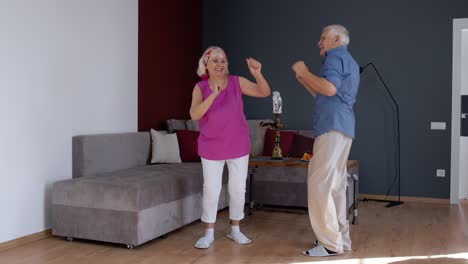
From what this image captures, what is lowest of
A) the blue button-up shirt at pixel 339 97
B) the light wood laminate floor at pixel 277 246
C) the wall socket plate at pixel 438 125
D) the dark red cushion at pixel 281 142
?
the light wood laminate floor at pixel 277 246

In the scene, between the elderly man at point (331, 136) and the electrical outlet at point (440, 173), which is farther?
the electrical outlet at point (440, 173)

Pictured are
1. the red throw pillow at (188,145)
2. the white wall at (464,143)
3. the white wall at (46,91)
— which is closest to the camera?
the white wall at (46,91)

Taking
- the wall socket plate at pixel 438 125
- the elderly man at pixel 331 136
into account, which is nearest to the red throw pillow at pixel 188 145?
the elderly man at pixel 331 136

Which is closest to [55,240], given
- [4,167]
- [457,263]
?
[4,167]

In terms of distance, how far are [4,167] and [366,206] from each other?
3594mm

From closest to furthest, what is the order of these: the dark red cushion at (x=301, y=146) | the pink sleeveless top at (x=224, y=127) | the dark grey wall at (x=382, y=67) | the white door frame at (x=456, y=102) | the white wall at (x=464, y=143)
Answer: the pink sleeveless top at (x=224, y=127), the dark red cushion at (x=301, y=146), the white door frame at (x=456, y=102), the dark grey wall at (x=382, y=67), the white wall at (x=464, y=143)

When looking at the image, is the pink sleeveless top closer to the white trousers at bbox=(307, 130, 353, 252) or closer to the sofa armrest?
the white trousers at bbox=(307, 130, 353, 252)

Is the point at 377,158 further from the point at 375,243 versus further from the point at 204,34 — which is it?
the point at 204,34

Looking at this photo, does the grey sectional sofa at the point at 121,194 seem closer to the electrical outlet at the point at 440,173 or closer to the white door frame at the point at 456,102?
the electrical outlet at the point at 440,173

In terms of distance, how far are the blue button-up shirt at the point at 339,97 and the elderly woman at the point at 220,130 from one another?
448 millimetres

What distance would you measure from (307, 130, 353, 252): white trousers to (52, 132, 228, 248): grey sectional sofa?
1.13 m

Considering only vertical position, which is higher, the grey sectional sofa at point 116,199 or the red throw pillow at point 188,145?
the red throw pillow at point 188,145

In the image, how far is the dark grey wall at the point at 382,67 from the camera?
18.3 feet

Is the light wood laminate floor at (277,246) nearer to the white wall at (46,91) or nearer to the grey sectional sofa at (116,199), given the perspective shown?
the grey sectional sofa at (116,199)
